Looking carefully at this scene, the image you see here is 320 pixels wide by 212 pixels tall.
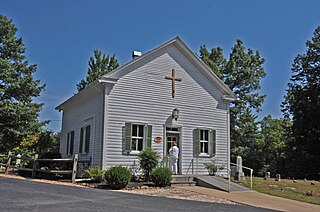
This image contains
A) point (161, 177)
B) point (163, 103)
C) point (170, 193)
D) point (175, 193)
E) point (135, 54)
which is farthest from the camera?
point (135, 54)

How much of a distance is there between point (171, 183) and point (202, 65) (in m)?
6.89

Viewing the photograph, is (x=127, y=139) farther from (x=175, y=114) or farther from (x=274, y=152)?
(x=274, y=152)

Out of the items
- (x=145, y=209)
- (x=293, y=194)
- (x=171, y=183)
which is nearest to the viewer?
(x=145, y=209)

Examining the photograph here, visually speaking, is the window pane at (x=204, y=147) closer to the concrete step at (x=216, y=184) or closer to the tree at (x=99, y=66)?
the concrete step at (x=216, y=184)

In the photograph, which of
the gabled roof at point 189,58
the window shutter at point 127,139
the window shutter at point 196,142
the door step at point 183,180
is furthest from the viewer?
the window shutter at point 196,142

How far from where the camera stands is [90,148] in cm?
1777

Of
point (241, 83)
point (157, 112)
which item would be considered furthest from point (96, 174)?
point (241, 83)

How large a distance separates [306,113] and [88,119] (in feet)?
82.1

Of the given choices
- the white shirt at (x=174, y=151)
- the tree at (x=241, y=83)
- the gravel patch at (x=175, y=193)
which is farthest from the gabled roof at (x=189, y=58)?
the tree at (x=241, y=83)

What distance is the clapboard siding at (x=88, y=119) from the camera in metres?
17.0

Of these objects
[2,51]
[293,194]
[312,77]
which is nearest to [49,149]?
[2,51]

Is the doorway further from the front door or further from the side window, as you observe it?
the side window

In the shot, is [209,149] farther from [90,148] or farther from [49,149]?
[49,149]

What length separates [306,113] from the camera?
35969mm
